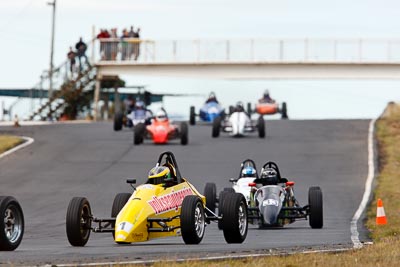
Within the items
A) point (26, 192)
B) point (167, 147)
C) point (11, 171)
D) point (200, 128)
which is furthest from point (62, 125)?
point (26, 192)

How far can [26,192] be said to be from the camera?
33.9m

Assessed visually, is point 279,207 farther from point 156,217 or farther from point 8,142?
point 8,142

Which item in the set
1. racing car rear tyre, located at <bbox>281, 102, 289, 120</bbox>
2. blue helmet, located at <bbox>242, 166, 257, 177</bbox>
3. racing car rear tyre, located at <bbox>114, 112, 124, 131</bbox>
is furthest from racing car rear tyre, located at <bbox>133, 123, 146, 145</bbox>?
racing car rear tyre, located at <bbox>281, 102, 289, 120</bbox>

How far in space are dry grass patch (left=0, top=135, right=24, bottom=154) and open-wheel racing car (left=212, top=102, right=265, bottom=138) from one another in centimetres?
718

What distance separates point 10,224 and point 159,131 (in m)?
27.5

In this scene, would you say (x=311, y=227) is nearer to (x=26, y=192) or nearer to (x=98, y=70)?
(x=26, y=192)

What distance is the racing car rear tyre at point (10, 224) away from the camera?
1669 centimetres

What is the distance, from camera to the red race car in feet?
145

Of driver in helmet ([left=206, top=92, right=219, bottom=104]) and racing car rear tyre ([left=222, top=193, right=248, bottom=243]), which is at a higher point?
driver in helmet ([left=206, top=92, right=219, bottom=104])

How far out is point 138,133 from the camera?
1745 inches

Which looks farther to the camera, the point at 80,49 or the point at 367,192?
the point at 80,49

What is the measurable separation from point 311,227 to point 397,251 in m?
8.25

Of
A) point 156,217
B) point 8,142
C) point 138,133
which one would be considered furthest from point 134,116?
point 156,217

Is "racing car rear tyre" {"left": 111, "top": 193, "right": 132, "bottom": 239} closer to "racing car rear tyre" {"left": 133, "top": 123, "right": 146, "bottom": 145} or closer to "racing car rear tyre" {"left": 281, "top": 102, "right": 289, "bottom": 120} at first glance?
"racing car rear tyre" {"left": 133, "top": 123, "right": 146, "bottom": 145}
